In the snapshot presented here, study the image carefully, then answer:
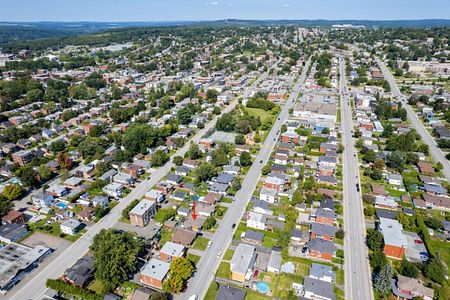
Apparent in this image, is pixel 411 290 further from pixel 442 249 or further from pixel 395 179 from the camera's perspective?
pixel 395 179

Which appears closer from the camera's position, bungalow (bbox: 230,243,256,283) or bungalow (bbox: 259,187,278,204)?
bungalow (bbox: 230,243,256,283)

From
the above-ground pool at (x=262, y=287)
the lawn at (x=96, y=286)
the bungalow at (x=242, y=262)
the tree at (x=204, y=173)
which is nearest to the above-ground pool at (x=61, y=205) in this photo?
the lawn at (x=96, y=286)

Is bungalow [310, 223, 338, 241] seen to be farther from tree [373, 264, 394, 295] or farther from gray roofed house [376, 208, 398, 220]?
tree [373, 264, 394, 295]

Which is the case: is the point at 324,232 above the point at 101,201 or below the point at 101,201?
above

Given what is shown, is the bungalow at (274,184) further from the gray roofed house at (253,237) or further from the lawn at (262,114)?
the lawn at (262,114)

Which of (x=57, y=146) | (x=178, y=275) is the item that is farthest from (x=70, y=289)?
(x=57, y=146)

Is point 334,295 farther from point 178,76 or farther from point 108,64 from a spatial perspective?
point 108,64

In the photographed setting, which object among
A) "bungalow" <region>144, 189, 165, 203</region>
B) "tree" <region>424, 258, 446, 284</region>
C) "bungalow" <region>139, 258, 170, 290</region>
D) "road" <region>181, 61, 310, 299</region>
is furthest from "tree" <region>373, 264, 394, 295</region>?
"bungalow" <region>144, 189, 165, 203</region>
